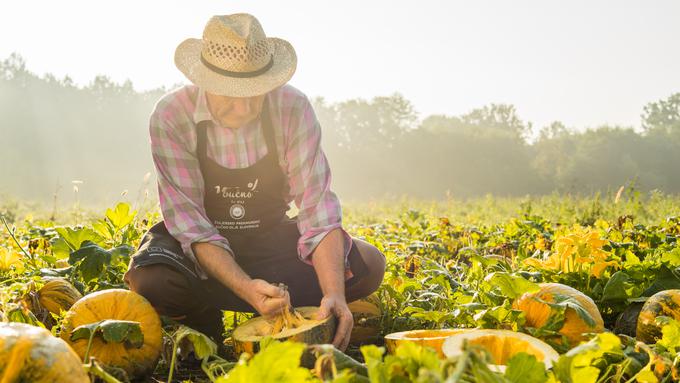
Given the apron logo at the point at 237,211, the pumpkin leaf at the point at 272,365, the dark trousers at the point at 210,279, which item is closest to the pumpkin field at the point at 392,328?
the pumpkin leaf at the point at 272,365

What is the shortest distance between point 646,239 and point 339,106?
65291 mm

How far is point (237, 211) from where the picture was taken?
3219 mm

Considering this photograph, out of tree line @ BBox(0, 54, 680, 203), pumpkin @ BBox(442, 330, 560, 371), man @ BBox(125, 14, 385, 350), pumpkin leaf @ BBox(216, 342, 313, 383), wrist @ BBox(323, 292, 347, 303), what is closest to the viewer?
pumpkin leaf @ BBox(216, 342, 313, 383)

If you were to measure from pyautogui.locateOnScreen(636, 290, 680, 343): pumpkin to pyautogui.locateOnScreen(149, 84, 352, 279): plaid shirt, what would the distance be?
4.24ft

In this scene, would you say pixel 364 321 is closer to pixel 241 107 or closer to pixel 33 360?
pixel 241 107

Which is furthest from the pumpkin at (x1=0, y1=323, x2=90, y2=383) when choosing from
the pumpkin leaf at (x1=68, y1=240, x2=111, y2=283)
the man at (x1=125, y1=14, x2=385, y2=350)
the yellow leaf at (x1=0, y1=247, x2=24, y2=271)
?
the yellow leaf at (x1=0, y1=247, x2=24, y2=271)

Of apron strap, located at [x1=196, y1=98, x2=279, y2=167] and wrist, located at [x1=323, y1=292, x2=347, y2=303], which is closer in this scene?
wrist, located at [x1=323, y1=292, x2=347, y2=303]

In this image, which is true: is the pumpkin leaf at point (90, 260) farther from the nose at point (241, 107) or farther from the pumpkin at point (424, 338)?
the pumpkin at point (424, 338)

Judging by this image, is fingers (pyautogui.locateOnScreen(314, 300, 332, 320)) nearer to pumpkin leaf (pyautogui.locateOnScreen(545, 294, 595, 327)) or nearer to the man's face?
pumpkin leaf (pyautogui.locateOnScreen(545, 294, 595, 327))

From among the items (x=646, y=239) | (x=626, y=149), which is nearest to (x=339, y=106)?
(x=626, y=149)

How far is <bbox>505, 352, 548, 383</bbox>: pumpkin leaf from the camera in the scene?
1.35 metres

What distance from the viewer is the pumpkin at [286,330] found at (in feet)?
7.60

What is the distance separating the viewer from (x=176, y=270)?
2977 mm

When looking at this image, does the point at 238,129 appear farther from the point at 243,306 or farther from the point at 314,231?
the point at 243,306
